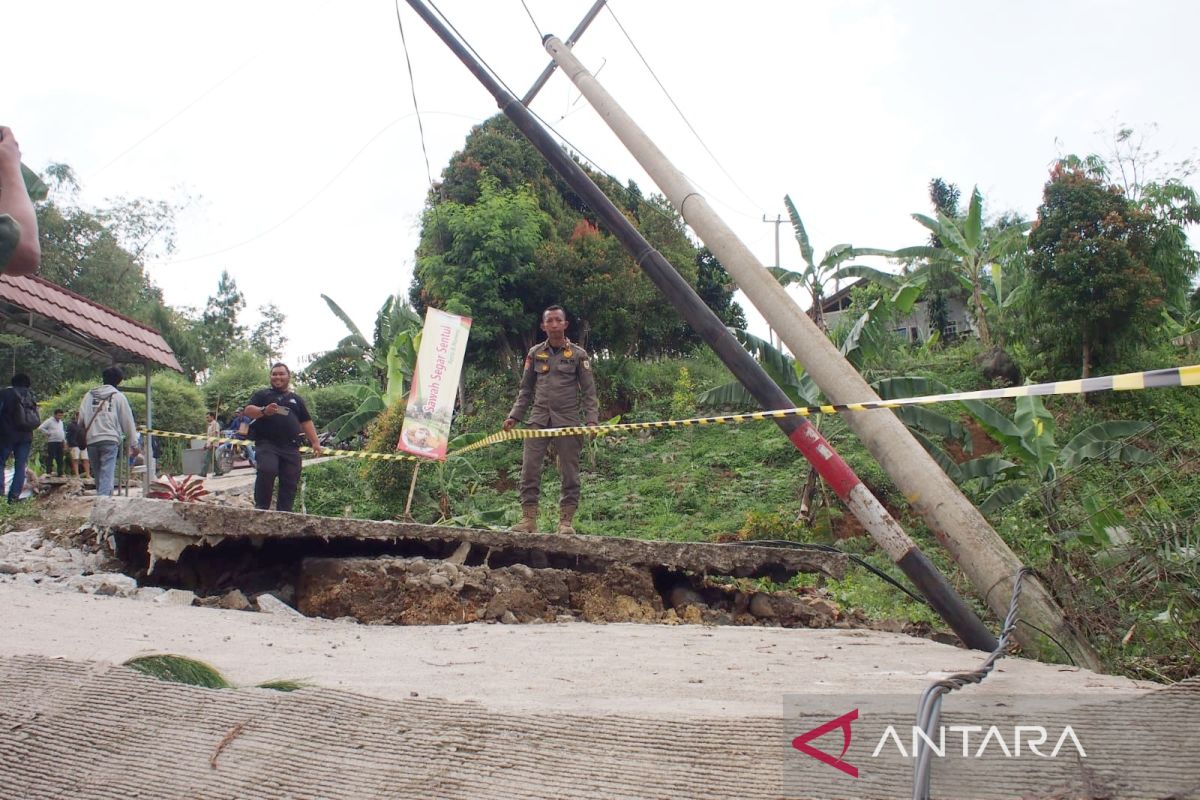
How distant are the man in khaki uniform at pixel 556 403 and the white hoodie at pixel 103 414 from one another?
490 cm

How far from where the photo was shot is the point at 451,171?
22.6m

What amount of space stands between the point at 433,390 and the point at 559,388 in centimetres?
188

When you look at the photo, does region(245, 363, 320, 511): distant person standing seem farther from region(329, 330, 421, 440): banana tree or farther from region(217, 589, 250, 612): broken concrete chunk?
region(329, 330, 421, 440): banana tree

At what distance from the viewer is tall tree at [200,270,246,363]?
4802 centimetres

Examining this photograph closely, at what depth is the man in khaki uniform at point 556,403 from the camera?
6809 mm

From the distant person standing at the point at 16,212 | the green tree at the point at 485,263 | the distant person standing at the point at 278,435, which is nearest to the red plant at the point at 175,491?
the distant person standing at the point at 278,435

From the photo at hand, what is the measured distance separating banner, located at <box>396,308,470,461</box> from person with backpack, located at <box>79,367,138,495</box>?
330 centimetres

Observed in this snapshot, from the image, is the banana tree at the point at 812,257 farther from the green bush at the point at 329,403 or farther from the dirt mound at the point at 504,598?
the green bush at the point at 329,403

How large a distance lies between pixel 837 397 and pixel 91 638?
12.3 feet

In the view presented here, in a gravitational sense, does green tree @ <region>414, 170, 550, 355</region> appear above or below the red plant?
above

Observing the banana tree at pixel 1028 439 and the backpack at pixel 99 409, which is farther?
the banana tree at pixel 1028 439

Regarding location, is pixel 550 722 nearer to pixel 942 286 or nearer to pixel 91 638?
pixel 91 638

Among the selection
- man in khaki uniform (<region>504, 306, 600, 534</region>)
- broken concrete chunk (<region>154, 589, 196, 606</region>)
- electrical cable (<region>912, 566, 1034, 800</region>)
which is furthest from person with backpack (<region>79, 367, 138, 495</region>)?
electrical cable (<region>912, 566, 1034, 800</region>)

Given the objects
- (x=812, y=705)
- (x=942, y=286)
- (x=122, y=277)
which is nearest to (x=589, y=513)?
(x=812, y=705)
